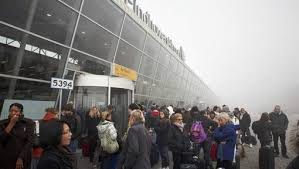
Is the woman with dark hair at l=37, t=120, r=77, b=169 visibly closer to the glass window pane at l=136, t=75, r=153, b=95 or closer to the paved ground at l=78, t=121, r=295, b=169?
the paved ground at l=78, t=121, r=295, b=169

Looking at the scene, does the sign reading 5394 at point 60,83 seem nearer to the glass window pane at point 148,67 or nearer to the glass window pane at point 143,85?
the glass window pane at point 143,85

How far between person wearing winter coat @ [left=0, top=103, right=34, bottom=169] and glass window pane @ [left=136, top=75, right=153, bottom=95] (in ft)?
47.7

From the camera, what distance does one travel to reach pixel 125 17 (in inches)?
660

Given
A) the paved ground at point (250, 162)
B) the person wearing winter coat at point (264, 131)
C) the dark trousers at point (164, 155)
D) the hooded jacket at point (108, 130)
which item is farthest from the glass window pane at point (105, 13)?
the hooded jacket at point (108, 130)

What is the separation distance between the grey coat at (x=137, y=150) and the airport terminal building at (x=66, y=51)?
→ 5511mm

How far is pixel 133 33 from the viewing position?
1842cm

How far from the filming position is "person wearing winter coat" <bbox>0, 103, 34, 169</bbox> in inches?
187

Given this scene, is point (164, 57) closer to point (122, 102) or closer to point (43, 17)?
point (122, 102)

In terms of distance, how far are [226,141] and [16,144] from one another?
414 centimetres

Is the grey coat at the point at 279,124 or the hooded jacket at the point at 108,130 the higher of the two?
the grey coat at the point at 279,124

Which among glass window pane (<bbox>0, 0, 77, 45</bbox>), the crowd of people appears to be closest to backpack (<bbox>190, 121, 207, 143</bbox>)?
the crowd of people

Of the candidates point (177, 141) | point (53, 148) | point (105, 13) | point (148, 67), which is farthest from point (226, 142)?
point (148, 67)

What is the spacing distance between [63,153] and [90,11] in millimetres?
11447

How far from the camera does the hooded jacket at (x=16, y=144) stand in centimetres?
473
